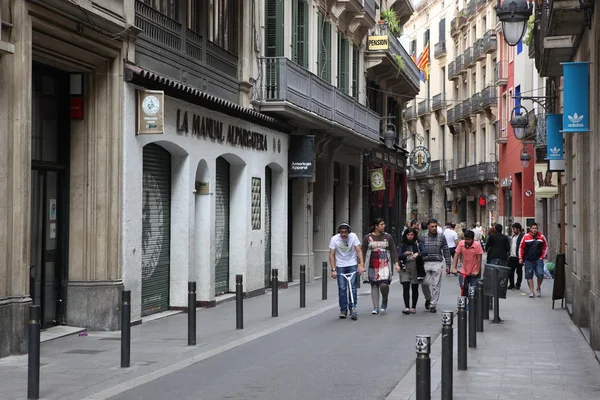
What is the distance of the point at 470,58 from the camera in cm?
6259

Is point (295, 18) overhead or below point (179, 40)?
overhead

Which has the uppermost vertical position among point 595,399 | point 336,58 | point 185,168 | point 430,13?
point 430,13

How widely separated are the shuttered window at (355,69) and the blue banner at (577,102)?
2116 centimetres

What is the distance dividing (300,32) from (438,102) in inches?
1754

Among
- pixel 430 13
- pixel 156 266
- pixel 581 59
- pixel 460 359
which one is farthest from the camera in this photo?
pixel 430 13

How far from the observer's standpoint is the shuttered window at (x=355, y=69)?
35.4 meters

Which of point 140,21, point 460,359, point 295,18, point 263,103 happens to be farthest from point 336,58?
point 460,359

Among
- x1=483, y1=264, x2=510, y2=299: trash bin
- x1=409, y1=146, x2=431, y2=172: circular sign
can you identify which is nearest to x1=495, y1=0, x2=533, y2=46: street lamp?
x1=483, y1=264, x2=510, y2=299: trash bin

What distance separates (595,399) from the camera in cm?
973

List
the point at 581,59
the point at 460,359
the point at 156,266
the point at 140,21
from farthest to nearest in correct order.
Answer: the point at 156,266 < the point at 140,21 < the point at 581,59 < the point at 460,359

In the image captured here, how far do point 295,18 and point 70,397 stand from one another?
18524mm

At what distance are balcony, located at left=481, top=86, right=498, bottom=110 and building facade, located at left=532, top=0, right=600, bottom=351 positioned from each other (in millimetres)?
36822

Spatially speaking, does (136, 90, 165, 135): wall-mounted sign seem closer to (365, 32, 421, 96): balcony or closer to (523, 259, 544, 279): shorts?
(523, 259, 544, 279): shorts

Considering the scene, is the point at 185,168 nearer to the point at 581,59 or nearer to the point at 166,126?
the point at 166,126
